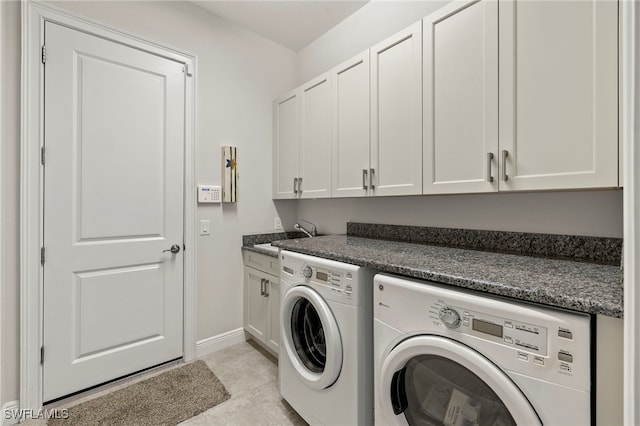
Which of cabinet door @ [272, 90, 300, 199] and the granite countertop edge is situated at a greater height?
cabinet door @ [272, 90, 300, 199]

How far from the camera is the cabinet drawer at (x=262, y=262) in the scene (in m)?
2.10

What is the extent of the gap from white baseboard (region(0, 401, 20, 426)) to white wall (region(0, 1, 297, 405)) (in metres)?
0.03

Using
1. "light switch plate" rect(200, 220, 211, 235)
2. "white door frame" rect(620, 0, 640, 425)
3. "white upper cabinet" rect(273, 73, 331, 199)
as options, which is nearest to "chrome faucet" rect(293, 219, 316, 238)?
"white upper cabinet" rect(273, 73, 331, 199)

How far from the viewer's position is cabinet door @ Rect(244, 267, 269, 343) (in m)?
2.24

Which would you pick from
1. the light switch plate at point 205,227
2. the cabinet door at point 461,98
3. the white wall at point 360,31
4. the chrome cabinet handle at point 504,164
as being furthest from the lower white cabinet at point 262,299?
the white wall at point 360,31

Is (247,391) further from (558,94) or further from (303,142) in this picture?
(558,94)

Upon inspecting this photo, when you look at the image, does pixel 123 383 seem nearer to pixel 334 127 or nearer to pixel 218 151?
pixel 218 151

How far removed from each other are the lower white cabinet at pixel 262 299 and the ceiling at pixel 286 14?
1.97 metres

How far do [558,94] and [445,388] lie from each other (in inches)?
46.5

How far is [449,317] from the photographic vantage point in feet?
3.00

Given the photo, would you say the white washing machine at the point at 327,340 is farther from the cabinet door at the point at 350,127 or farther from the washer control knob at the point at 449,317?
the cabinet door at the point at 350,127

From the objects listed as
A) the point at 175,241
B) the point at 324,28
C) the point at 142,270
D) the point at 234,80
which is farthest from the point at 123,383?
the point at 324,28

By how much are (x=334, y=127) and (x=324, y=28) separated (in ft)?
3.70

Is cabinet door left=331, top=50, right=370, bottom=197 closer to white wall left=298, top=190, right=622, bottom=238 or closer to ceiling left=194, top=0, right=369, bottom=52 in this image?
white wall left=298, top=190, right=622, bottom=238
